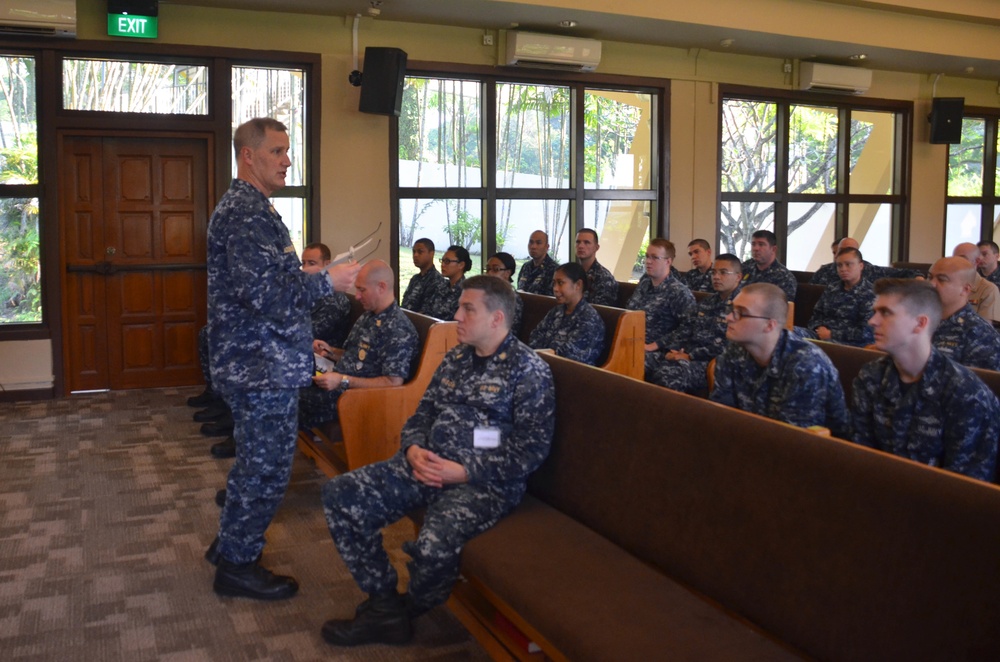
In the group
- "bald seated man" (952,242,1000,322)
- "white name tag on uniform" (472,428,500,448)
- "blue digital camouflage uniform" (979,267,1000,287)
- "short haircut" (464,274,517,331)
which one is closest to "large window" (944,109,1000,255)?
"blue digital camouflage uniform" (979,267,1000,287)

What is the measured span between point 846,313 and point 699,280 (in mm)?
1703

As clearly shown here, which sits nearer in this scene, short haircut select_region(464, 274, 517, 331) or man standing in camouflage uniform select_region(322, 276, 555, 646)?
man standing in camouflage uniform select_region(322, 276, 555, 646)

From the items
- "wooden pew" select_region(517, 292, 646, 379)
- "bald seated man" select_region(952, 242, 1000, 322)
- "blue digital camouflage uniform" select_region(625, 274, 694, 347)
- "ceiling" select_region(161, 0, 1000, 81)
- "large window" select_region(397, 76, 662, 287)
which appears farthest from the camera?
"large window" select_region(397, 76, 662, 287)

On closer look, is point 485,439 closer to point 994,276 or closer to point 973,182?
point 994,276

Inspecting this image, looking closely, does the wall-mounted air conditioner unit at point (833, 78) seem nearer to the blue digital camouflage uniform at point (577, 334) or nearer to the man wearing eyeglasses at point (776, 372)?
the blue digital camouflage uniform at point (577, 334)

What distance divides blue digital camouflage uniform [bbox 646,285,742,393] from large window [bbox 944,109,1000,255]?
5.85m

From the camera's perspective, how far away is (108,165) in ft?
22.8

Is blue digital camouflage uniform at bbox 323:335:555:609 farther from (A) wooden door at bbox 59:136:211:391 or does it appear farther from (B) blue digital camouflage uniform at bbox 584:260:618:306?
(A) wooden door at bbox 59:136:211:391

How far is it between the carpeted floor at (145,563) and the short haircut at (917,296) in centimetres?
165

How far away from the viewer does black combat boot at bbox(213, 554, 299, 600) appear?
10.6ft

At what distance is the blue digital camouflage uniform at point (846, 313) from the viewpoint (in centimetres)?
619

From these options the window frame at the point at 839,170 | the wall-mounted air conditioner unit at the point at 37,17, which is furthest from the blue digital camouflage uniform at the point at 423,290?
the window frame at the point at 839,170

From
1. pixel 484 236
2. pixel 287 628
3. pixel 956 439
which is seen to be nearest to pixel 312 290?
pixel 287 628

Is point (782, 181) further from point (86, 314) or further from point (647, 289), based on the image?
point (86, 314)
